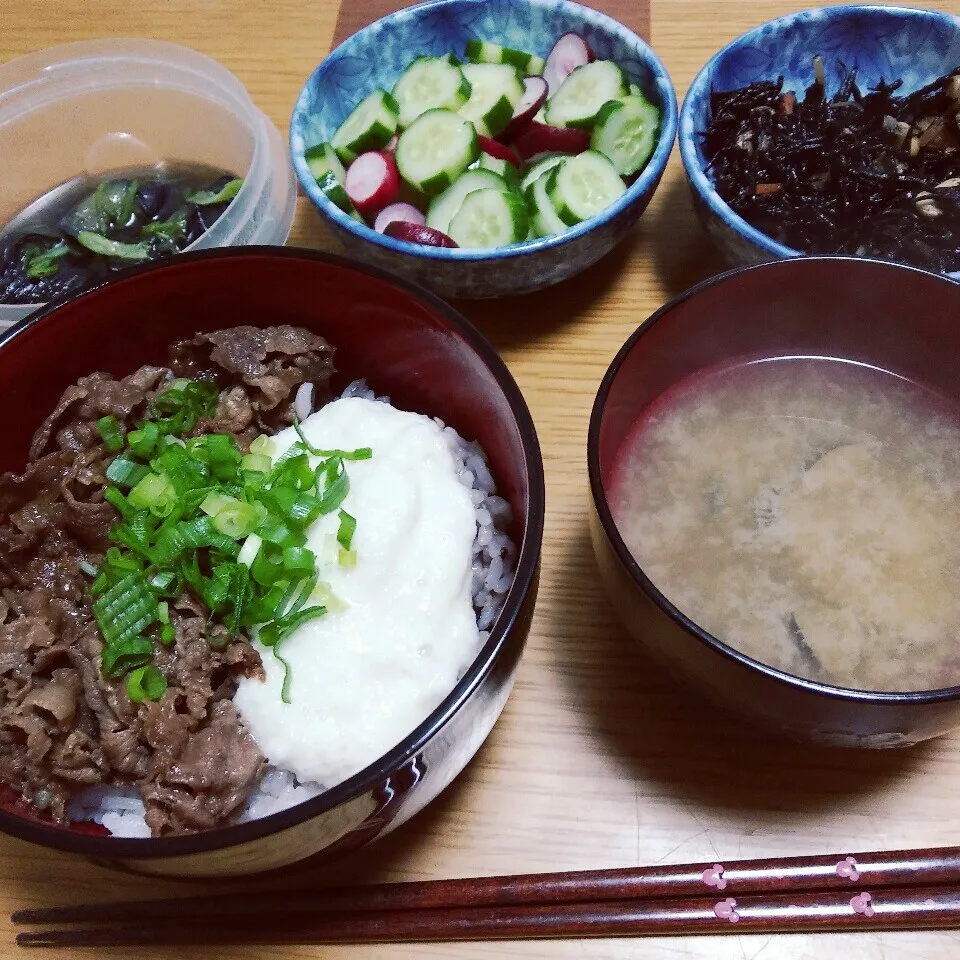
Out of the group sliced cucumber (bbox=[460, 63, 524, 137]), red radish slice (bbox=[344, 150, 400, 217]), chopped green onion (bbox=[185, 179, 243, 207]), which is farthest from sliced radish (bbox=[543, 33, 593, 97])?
chopped green onion (bbox=[185, 179, 243, 207])

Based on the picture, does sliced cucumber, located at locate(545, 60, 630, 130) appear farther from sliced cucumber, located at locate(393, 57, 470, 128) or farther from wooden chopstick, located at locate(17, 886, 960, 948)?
wooden chopstick, located at locate(17, 886, 960, 948)

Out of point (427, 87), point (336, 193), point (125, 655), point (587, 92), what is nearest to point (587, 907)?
point (125, 655)

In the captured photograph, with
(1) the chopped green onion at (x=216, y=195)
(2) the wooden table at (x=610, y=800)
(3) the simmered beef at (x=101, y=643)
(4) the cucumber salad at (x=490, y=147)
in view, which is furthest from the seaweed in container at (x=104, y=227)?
(2) the wooden table at (x=610, y=800)

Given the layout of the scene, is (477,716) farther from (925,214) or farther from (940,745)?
(925,214)

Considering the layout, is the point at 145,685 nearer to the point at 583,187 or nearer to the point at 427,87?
the point at 583,187

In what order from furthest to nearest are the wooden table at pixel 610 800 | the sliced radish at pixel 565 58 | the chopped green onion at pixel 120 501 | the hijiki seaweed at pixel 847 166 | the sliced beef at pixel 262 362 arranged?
the sliced radish at pixel 565 58 < the hijiki seaweed at pixel 847 166 < the sliced beef at pixel 262 362 < the chopped green onion at pixel 120 501 < the wooden table at pixel 610 800

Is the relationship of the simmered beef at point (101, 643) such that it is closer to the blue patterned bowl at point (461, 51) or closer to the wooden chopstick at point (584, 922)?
the wooden chopstick at point (584, 922)
